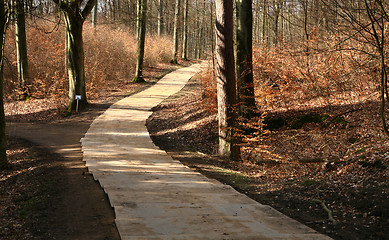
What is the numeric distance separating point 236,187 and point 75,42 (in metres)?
11.6

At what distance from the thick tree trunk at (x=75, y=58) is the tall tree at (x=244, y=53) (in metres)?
7.84

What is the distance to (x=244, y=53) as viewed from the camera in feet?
40.0

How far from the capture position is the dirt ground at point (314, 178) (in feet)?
17.5

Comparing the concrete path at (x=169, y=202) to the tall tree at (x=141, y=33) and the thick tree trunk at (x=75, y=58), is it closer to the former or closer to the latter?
the thick tree trunk at (x=75, y=58)

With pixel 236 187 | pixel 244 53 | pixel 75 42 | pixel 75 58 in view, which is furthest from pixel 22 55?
pixel 236 187

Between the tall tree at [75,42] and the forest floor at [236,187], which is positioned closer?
the forest floor at [236,187]

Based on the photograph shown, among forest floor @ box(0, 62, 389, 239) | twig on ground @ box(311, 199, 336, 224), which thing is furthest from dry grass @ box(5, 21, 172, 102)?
twig on ground @ box(311, 199, 336, 224)

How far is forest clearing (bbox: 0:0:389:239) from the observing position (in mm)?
5867

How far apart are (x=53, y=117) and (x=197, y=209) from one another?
12873mm

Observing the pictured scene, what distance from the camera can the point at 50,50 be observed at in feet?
70.7

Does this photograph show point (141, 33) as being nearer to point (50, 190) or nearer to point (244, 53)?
point (244, 53)

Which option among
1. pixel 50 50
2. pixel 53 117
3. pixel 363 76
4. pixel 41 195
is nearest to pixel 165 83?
pixel 50 50

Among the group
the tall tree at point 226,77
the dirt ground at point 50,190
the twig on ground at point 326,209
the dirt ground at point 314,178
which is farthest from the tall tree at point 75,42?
the twig on ground at point 326,209

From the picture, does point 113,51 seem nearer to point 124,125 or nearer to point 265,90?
point 124,125
